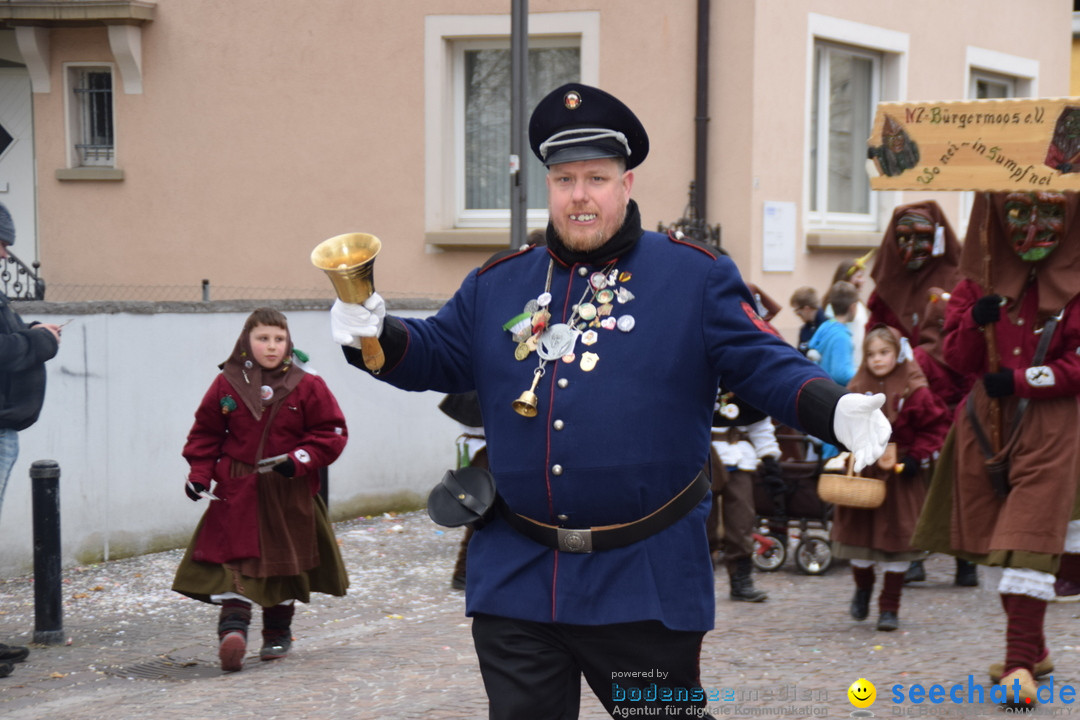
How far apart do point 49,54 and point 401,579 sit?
7.89 meters

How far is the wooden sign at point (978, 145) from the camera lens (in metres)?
5.49

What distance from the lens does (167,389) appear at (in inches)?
354

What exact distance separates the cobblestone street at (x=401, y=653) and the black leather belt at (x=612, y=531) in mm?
2161

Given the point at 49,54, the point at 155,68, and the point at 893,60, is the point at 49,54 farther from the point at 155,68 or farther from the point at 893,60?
the point at 893,60

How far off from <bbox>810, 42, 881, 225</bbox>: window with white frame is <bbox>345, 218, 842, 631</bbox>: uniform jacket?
1010 centimetres

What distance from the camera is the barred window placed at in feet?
46.4

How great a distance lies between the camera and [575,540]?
141 inches

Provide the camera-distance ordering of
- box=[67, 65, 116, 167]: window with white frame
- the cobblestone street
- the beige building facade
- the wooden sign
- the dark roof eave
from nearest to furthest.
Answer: the wooden sign
the cobblestone street
the beige building facade
the dark roof eave
box=[67, 65, 116, 167]: window with white frame

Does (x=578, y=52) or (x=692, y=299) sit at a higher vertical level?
(x=578, y=52)

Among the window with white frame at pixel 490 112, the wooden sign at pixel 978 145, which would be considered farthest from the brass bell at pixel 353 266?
the window with white frame at pixel 490 112

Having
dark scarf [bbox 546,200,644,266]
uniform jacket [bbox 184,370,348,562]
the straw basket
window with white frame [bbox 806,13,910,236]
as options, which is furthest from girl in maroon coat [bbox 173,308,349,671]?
window with white frame [bbox 806,13,910,236]


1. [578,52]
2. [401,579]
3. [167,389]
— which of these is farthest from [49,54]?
[401,579]

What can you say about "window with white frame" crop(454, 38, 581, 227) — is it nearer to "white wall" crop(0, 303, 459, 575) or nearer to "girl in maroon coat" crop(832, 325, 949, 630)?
"white wall" crop(0, 303, 459, 575)

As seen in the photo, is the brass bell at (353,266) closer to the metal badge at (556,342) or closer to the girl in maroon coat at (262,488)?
the metal badge at (556,342)
